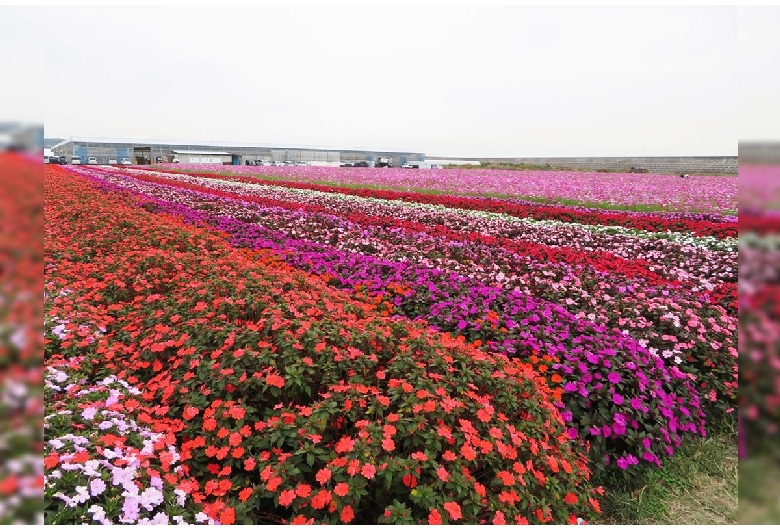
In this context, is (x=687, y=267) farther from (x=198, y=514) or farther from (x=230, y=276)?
(x=198, y=514)

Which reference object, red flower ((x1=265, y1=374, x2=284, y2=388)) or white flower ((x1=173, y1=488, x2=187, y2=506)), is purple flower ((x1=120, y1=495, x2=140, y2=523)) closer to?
white flower ((x1=173, y1=488, x2=187, y2=506))

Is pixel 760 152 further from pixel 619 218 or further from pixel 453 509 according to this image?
pixel 619 218

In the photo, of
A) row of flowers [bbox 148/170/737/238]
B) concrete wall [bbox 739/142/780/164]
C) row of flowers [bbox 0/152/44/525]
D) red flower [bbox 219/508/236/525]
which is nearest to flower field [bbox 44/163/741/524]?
red flower [bbox 219/508/236/525]

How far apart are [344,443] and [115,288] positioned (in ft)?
11.8

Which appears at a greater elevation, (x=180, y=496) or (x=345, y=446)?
(x=345, y=446)

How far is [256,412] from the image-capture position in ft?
8.50

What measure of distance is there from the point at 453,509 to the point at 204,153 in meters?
67.2

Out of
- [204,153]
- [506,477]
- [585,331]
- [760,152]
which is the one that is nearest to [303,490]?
[506,477]

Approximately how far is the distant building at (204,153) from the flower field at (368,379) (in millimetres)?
48863

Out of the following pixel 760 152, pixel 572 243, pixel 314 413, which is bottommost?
pixel 314 413

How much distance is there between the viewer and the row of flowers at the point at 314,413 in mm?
1953

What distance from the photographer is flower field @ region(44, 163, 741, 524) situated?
1.98 m

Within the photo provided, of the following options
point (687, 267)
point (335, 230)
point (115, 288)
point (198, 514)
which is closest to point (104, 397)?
point (198, 514)

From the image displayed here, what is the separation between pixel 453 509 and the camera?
179 centimetres
